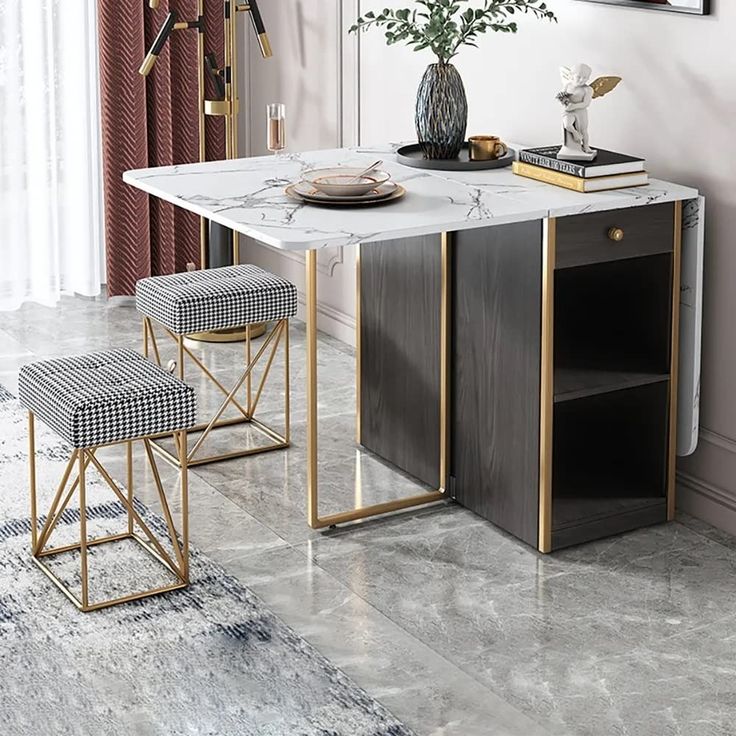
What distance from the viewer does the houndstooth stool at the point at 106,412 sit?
2.84m

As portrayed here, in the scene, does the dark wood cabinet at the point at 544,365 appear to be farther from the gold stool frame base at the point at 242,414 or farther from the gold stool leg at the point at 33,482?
the gold stool leg at the point at 33,482

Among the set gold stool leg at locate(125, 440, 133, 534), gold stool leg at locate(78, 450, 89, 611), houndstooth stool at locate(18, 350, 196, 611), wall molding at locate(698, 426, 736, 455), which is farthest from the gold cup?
gold stool leg at locate(78, 450, 89, 611)

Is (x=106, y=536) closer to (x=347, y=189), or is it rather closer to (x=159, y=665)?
(x=159, y=665)

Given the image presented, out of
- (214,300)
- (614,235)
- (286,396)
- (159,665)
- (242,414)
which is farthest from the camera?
(242,414)

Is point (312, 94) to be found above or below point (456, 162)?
above

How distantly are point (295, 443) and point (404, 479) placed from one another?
16.3 inches

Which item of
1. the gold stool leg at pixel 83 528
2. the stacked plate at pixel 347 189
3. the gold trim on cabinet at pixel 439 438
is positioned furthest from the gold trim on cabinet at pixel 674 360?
the gold stool leg at pixel 83 528

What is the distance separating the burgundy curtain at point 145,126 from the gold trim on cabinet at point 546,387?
2.31 meters

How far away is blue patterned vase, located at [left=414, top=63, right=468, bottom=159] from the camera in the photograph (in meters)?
3.43

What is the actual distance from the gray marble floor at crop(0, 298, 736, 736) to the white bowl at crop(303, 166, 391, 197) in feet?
2.69

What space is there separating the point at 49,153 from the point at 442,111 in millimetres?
2091

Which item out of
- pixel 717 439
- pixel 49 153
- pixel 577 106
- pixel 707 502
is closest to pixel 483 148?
pixel 577 106

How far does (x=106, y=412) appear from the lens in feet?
9.31

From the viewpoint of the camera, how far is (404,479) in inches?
144
